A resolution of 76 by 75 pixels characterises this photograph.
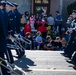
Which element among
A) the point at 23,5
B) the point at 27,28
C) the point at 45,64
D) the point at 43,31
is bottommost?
the point at 43,31

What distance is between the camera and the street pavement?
10922 mm

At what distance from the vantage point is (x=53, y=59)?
44.1ft

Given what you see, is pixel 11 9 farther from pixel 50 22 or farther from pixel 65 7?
pixel 65 7

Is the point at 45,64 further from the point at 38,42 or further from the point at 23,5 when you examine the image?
the point at 23,5

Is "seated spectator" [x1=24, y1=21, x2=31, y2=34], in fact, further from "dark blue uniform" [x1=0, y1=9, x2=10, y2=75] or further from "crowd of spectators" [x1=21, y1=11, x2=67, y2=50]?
"dark blue uniform" [x1=0, y1=9, x2=10, y2=75]

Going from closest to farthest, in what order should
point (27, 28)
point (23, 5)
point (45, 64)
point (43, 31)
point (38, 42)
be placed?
1. point (45, 64)
2. point (38, 42)
3. point (27, 28)
4. point (43, 31)
5. point (23, 5)

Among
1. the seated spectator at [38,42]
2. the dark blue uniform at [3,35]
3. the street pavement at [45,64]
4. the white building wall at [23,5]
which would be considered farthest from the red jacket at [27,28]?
the dark blue uniform at [3,35]

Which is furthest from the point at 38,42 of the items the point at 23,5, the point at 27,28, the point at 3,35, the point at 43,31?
the point at 3,35

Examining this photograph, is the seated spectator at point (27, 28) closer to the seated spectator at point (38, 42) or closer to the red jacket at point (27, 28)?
the red jacket at point (27, 28)

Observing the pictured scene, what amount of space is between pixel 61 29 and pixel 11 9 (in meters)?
11.9

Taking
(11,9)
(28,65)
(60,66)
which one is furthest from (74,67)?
(11,9)

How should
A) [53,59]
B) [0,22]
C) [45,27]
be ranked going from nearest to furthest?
[0,22], [53,59], [45,27]

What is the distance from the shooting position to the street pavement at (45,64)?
1092 centimetres

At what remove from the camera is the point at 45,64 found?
40.4 feet
